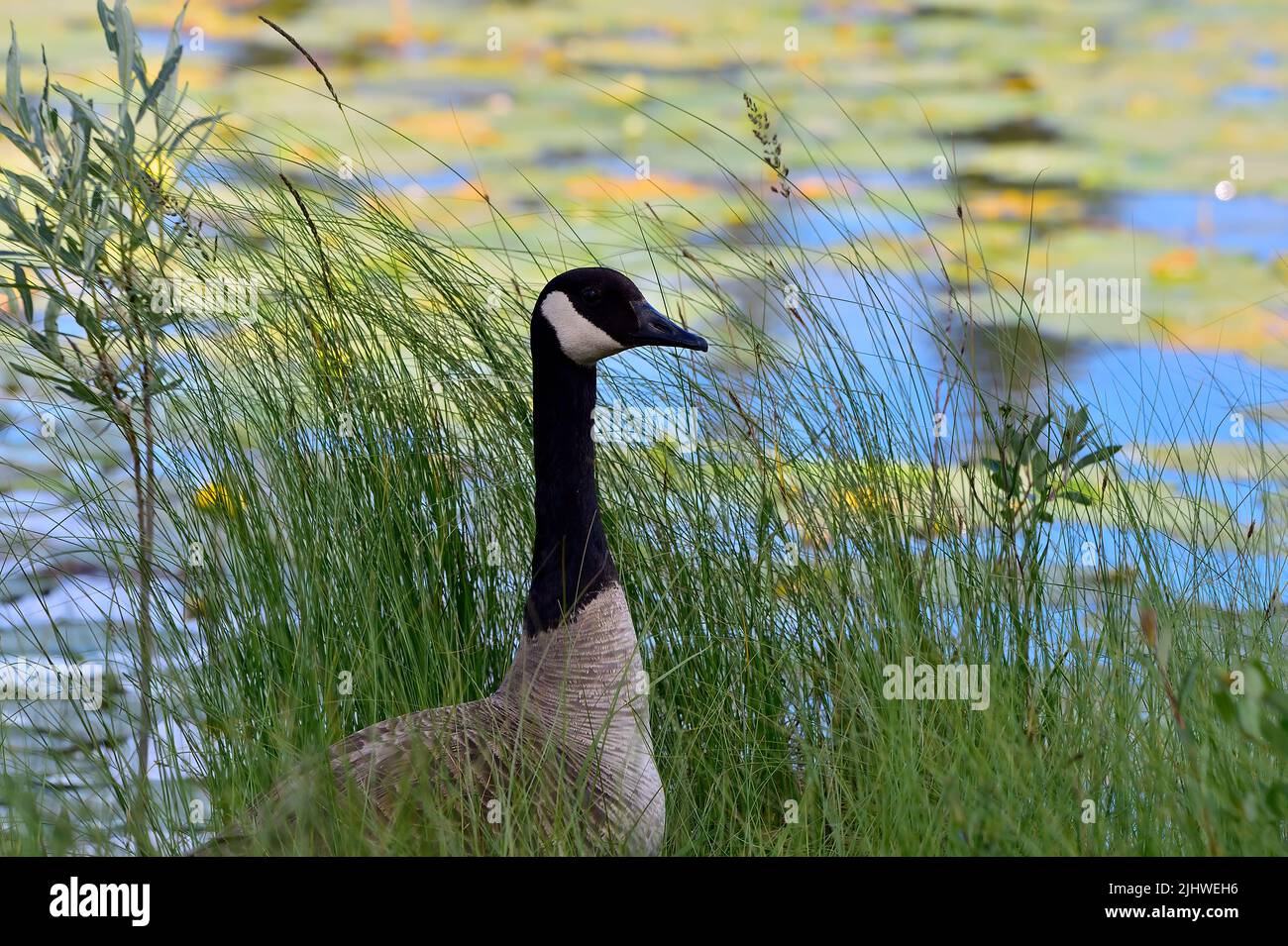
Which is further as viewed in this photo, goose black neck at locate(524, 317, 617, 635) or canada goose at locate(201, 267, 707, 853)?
goose black neck at locate(524, 317, 617, 635)

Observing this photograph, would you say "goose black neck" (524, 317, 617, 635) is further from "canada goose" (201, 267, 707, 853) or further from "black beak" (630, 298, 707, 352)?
"black beak" (630, 298, 707, 352)

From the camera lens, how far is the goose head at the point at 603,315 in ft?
11.7

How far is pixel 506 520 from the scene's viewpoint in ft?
14.1

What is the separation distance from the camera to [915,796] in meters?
3.16

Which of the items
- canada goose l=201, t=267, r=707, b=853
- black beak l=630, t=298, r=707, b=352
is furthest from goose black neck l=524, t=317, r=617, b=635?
black beak l=630, t=298, r=707, b=352

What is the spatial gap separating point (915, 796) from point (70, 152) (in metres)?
2.95

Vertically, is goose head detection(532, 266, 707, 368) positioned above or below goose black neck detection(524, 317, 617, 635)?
above

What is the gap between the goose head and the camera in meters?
3.58

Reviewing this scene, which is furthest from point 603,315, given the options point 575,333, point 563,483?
point 563,483

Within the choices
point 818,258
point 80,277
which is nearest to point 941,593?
point 818,258

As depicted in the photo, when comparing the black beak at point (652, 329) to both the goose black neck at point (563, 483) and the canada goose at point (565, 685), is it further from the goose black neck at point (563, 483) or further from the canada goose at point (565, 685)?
the goose black neck at point (563, 483)

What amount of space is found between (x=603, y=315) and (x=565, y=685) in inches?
41.1

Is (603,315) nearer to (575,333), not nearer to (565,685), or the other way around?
(575,333)
